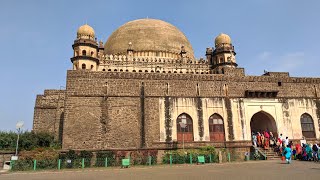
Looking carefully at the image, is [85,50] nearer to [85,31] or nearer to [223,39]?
[85,31]

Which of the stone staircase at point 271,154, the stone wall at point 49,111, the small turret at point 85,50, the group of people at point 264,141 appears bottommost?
the stone staircase at point 271,154

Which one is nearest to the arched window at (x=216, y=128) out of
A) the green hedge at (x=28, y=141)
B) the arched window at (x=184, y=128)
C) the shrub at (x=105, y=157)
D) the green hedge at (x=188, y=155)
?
the arched window at (x=184, y=128)

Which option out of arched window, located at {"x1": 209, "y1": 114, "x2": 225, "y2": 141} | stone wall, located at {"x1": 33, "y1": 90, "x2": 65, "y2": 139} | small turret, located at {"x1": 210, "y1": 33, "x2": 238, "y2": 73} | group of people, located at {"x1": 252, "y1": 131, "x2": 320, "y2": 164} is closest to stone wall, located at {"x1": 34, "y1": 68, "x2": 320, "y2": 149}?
arched window, located at {"x1": 209, "y1": 114, "x2": 225, "y2": 141}

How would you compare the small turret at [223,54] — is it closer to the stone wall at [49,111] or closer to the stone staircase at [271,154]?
the stone staircase at [271,154]

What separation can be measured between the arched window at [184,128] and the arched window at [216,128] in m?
1.57

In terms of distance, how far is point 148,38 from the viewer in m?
33.2

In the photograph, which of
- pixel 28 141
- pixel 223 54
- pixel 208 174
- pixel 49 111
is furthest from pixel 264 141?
pixel 49 111

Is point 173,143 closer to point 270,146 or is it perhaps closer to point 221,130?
point 221,130

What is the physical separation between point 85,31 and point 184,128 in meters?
15.1

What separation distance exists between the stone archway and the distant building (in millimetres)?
81

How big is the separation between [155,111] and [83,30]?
44.0ft

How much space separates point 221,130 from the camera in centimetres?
2159

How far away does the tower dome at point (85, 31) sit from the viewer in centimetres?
2903

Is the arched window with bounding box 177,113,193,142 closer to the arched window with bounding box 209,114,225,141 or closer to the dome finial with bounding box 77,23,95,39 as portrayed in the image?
the arched window with bounding box 209,114,225,141
